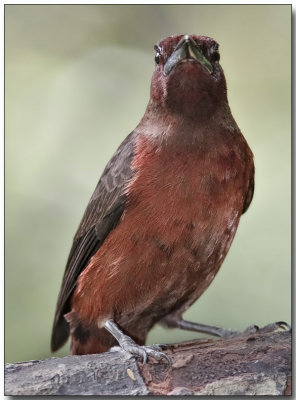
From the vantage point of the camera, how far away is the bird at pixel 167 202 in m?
2.94

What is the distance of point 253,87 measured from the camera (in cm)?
338

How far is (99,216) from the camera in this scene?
3168mm

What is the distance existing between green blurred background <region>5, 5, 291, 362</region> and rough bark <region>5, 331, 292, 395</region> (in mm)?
290

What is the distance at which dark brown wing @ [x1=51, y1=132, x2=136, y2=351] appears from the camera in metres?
3.09

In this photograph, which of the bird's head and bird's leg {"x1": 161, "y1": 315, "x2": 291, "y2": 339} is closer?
the bird's head

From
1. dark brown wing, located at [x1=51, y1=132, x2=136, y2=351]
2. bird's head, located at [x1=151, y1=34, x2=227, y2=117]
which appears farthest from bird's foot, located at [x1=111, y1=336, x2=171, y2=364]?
bird's head, located at [x1=151, y1=34, x2=227, y2=117]

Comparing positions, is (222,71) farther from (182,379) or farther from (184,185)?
(182,379)

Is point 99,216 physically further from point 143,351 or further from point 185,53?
point 185,53

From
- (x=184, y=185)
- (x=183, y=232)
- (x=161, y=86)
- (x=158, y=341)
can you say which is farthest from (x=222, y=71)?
(x=158, y=341)

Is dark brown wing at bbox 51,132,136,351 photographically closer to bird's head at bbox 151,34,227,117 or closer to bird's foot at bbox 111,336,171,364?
bird's head at bbox 151,34,227,117

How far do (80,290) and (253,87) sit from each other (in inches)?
54.2

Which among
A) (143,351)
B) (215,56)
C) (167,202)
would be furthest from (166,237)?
(215,56)

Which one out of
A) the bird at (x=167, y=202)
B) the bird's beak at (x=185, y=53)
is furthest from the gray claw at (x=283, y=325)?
the bird's beak at (x=185, y=53)

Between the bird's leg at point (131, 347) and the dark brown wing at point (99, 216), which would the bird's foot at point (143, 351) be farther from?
the dark brown wing at point (99, 216)
